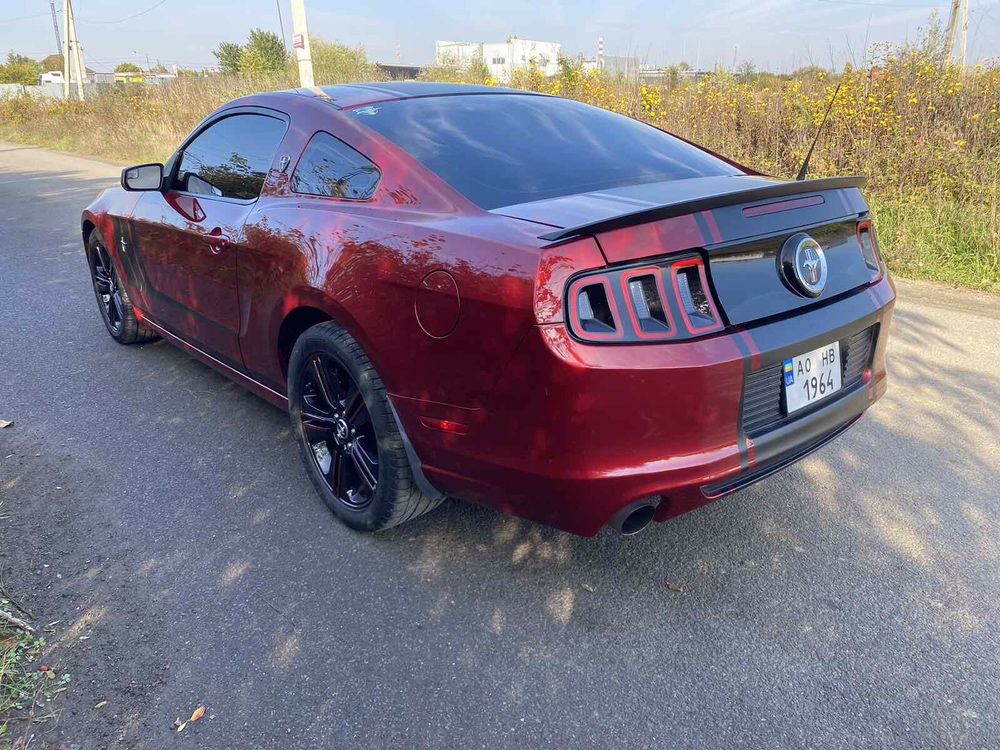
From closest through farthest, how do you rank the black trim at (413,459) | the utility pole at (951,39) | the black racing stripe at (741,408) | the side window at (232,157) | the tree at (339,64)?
the black racing stripe at (741,408) → the black trim at (413,459) → the side window at (232,157) → the utility pole at (951,39) → the tree at (339,64)

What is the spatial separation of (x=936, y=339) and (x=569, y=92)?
26.4 feet

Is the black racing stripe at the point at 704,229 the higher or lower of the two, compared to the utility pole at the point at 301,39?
lower

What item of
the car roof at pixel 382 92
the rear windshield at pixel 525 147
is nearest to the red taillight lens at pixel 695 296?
the rear windshield at pixel 525 147

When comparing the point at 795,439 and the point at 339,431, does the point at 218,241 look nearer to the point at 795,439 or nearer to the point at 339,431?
the point at 339,431

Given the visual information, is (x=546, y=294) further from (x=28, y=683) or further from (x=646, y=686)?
(x=28, y=683)

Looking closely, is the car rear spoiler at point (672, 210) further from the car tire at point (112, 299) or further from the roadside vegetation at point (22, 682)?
the car tire at point (112, 299)

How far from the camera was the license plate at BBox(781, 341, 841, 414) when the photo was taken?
217 centimetres

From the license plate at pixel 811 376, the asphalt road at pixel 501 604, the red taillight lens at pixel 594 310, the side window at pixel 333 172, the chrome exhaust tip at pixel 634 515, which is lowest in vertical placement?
the asphalt road at pixel 501 604

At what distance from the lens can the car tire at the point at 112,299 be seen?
465 centimetres

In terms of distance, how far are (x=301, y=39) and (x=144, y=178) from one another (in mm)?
11002

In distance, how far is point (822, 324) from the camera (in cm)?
222

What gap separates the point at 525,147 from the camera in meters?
2.71

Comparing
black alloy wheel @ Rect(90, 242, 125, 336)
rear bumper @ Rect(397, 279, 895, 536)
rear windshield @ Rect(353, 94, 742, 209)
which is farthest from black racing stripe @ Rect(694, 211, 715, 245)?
black alloy wheel @ Rect(90, 242, 125, 336)

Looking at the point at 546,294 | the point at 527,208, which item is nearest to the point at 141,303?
the point at 527,208
